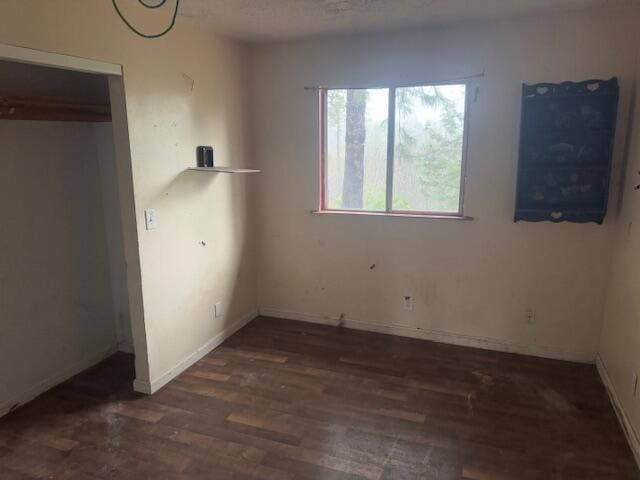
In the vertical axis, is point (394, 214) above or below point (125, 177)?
below

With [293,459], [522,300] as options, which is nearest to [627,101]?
[522,300]

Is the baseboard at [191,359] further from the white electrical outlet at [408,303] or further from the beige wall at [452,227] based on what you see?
the white electrical outlet at [408,303]

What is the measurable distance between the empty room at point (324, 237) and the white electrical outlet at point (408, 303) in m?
0.02

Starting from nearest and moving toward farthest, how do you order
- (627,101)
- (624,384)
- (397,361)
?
1. (624,384)
2. (627,101)
3. (397,361)

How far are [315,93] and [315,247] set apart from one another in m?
1.29

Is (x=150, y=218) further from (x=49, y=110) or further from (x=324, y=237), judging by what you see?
(x=324, y=237)

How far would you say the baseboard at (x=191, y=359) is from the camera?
283 centimetres

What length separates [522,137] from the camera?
295cm

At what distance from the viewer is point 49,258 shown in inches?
112

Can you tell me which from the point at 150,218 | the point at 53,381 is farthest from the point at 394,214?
the point at 53,381

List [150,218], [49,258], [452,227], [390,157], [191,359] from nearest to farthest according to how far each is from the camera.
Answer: [150,218], [49,258], [191,359], [452,227], [390,157]

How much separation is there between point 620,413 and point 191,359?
278cm

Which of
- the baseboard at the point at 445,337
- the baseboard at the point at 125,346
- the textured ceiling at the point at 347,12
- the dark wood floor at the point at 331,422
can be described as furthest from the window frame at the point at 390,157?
the baseboard at the point at 125,346

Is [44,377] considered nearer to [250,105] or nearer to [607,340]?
[250,105]
